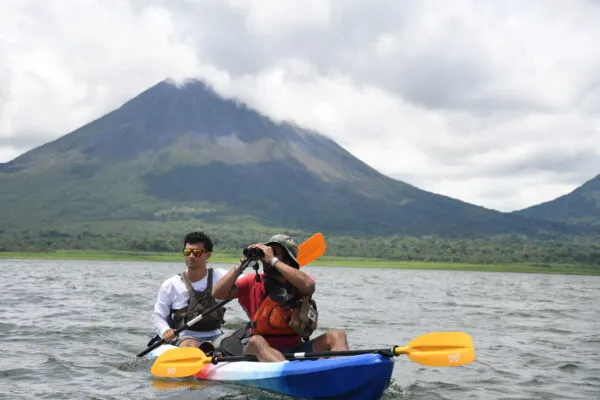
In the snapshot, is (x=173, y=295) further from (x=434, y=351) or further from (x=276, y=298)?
(x=434, y=351)

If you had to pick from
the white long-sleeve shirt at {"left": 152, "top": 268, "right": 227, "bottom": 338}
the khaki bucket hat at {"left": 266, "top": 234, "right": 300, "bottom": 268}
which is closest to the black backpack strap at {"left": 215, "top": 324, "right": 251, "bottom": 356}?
the white long-sleeve shirt at {"left": 152, "top": 268, "right": 227, "bottom": 338}

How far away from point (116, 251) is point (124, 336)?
13789 centimetres

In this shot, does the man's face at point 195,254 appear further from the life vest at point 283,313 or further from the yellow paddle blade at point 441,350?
the yellow paddle blade at point 441,350

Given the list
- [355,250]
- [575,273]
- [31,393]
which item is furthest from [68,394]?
[355,250]

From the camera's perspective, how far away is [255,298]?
11.4 meters

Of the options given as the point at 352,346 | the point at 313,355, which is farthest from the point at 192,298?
the point at 352,346

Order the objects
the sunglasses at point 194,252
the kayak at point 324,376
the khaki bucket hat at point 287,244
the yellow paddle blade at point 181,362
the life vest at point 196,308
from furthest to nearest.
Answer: the life vest at point 196,308 → the sunglasses at point 194,252 → the yellow paddle blade at point 181,362 → the khaki bucket hat at point 287,244 → the kayak at point 324,376

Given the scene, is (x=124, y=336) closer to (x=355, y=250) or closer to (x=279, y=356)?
(x=279, y=356)

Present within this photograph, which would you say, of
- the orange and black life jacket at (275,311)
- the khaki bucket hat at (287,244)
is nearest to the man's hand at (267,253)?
the khaki bucket hat at (287,244)

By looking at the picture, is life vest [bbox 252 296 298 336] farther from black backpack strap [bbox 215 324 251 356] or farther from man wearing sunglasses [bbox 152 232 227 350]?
man wearing sunglasses [bbox 152 232 227 350]

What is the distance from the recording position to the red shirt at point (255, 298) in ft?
36.9

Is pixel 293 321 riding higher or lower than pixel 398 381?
higher

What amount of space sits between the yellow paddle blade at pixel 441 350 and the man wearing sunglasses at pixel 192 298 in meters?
4.15

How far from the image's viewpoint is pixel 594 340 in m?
21.7
